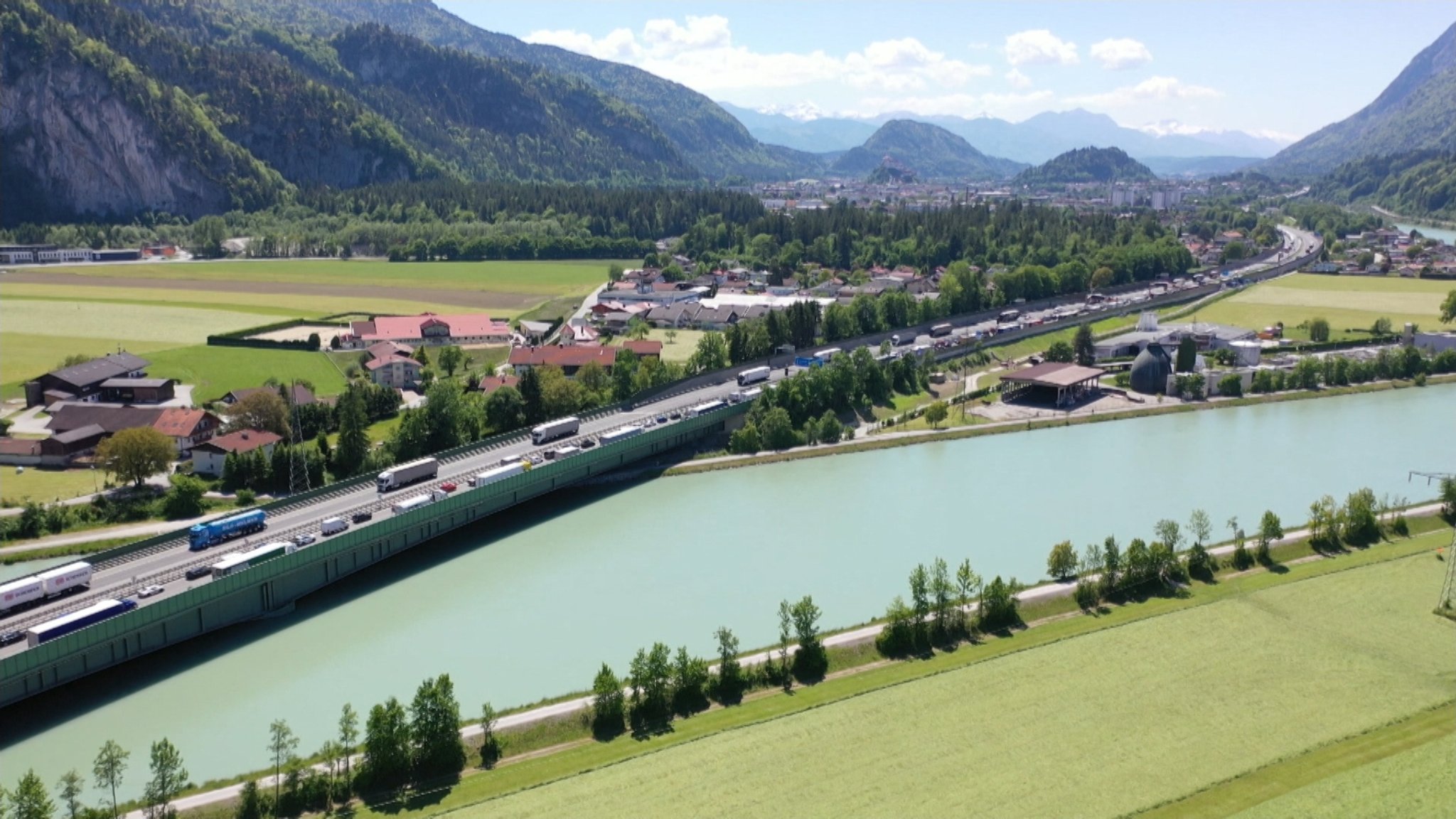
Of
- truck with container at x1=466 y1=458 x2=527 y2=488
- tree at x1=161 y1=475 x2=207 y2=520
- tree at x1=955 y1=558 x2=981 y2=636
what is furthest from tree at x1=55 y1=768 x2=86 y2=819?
tree at x1=955 y1=558 x2=981 y2=636

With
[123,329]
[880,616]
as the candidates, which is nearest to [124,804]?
[880,616]

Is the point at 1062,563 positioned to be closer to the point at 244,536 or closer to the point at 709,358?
the point at 244,536

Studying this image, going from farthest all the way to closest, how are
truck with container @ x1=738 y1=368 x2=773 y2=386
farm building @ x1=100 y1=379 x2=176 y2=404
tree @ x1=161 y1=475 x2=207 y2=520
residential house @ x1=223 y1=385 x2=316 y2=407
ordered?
1. truck with container @ x1=738 y1=368 x2=773 y2=386
2. farm building @ x1=100 y1=379 x2=176 y2=404
3. residential house @ x1=223 y1=385 x2=316 y2=407
4. tree @ x1=161 y1=475 x2=207 y2=520

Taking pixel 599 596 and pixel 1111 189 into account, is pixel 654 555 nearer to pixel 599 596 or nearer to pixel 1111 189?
pixel 599 596

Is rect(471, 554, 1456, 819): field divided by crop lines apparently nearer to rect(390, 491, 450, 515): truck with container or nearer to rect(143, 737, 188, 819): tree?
rect(143, 737, 188, 819): tree

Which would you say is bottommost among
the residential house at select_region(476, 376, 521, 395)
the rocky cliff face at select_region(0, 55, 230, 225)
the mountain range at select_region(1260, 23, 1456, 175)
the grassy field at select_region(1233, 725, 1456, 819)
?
the grassy field at select_region(1233, 725, 1456, 819)

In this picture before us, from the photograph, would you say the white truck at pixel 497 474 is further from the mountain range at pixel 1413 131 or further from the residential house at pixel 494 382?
the mountain range at pixel 1413 131

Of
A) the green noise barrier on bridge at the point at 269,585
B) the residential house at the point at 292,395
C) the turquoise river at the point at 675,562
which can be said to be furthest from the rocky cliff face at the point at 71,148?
the turquoise river at the point at 675,562
